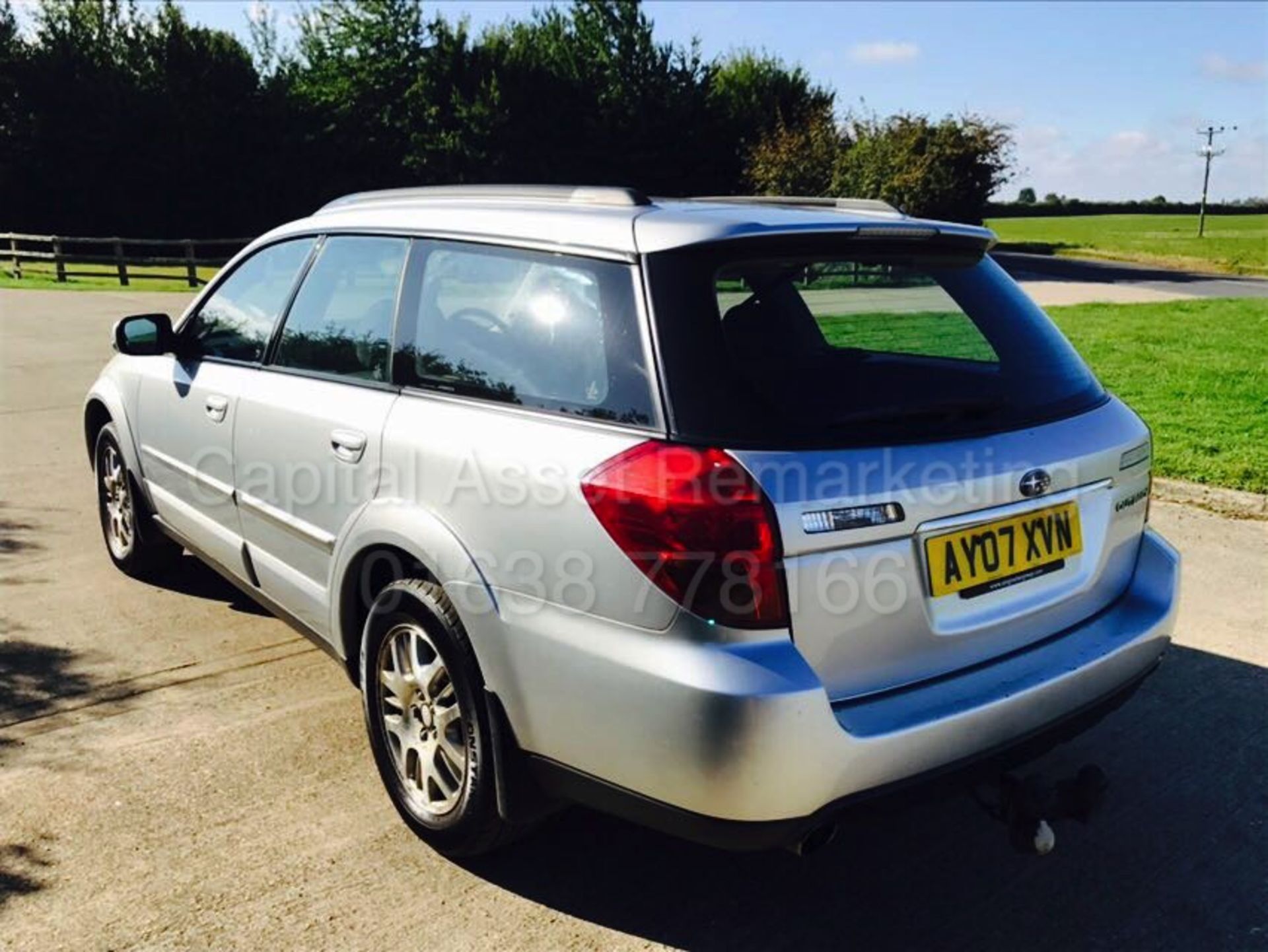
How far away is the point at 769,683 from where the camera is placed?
7.17 ft

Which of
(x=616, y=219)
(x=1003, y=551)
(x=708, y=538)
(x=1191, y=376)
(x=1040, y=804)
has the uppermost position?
(x=616, y=219)

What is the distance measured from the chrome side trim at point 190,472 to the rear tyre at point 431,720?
3.85 ft

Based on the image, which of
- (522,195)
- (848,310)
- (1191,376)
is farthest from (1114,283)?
(522,195)

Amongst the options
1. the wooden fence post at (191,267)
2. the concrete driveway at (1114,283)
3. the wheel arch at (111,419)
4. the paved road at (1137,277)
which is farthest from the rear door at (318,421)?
the wooden fence post at (191,267)

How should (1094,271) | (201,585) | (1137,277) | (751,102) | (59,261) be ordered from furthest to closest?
1. (751,102)
2. (1094,271)
3. (1137,277)
4. (59,261)
5. (201,585)

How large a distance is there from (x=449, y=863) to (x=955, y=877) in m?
1.34

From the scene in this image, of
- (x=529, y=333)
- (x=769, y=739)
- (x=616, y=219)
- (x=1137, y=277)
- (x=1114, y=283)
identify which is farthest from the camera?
(x=1137, y=277)

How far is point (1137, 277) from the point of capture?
2781cm

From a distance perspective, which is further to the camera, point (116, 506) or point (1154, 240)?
point (1154, 240)

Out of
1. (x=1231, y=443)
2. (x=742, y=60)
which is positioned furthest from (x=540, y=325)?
(x=742, y=60)

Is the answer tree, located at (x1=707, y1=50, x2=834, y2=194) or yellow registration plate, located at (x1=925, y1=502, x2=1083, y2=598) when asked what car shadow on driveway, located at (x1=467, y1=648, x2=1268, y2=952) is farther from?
tree, located at (x1=707, y1=50, x2=834, y2=194)

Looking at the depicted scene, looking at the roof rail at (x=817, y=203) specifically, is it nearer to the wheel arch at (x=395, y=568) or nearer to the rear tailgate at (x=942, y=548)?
the rear tailgate at (x=942, y=548)

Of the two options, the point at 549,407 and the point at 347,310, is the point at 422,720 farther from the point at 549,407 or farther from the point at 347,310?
the point at 347,310

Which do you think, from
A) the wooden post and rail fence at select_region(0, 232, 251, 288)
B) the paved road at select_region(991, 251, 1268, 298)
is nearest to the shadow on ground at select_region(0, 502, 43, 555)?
the paved road at select_region(991, 251, 1268, 298)
